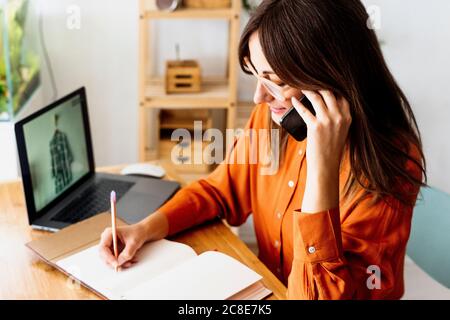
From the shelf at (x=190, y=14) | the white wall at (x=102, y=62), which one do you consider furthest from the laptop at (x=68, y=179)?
the white wall at (x=102, y=62)

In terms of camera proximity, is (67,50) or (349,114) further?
(67,50)

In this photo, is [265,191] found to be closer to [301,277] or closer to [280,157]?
[280,157]

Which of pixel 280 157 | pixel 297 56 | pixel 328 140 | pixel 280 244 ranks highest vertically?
pixel 297 56

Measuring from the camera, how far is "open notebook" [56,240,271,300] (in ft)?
3.13

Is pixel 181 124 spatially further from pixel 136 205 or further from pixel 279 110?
pixel 279 110

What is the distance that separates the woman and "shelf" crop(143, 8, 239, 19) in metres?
0.87

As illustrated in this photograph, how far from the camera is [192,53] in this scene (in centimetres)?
224

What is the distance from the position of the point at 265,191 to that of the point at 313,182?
31 cm

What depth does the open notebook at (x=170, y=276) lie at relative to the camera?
3.13 ft

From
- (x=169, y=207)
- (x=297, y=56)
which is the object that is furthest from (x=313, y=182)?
(x=169, y=207)

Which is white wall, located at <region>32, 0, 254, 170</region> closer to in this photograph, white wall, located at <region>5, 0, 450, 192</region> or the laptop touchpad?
white wall, located at <region>5, 0, 450, 192</region>

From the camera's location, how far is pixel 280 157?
1242 millimetres

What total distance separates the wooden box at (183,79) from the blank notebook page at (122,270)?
1.02m

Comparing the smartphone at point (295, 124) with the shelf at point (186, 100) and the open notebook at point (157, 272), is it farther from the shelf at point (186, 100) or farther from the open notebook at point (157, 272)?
the shelf at point (186, 100)
